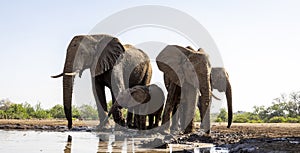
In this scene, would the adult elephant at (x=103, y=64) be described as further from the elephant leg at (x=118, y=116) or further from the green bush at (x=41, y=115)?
the green bush at (x=41, y=115)

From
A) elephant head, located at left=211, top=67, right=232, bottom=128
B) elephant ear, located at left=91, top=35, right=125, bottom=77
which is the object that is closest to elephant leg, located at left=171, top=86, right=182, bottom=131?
elephant ear, located at left=91, top=35, right=125, bottom=77

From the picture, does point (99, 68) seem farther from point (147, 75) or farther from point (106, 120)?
point (147, 75)

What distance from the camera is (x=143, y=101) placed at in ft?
47.9

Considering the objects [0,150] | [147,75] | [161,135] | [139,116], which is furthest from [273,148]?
[147,75]

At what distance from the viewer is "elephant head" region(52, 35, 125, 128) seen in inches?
567

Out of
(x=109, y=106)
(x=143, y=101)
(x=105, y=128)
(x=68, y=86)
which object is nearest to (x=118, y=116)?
(x=105, y=128)

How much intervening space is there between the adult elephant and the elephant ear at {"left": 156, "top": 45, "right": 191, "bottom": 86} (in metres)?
2.71

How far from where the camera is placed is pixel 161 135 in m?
Result: 12.8

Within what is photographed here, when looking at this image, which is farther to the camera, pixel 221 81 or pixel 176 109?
pixel 221 81

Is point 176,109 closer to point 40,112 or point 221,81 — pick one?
point 221,81

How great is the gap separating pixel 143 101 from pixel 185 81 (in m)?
2.09

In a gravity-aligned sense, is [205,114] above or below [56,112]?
below

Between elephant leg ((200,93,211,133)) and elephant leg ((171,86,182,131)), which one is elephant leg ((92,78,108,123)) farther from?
elephant leg ((200,93,211,133))

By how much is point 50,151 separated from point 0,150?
1078mm
